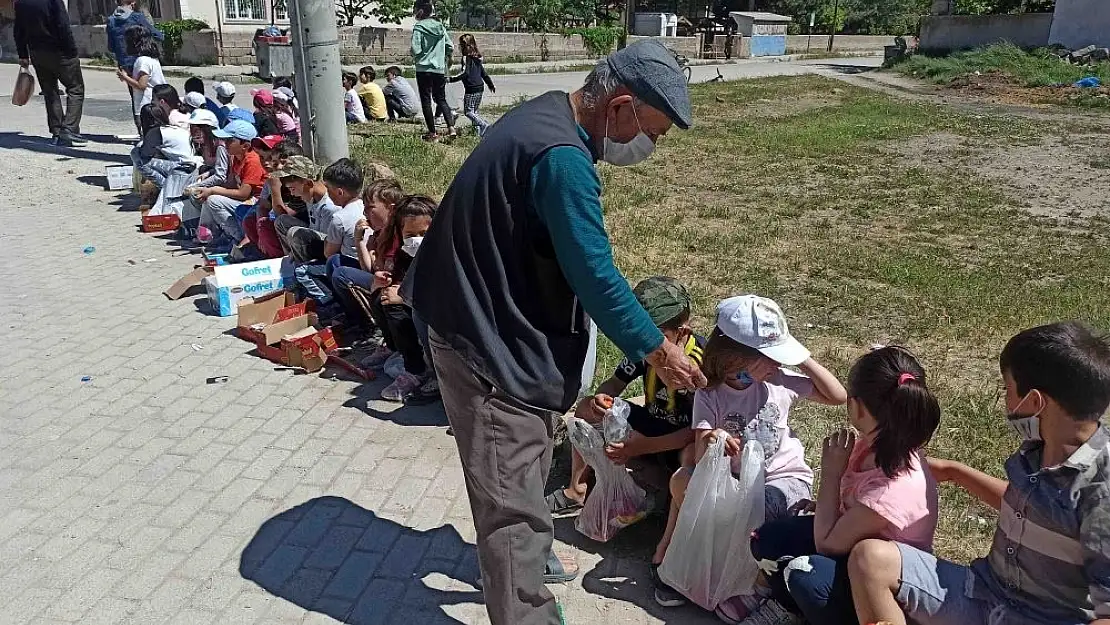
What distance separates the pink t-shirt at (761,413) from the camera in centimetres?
298

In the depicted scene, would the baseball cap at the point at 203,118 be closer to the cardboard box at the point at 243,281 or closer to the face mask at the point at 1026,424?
the cardboard box at the point at 243,281

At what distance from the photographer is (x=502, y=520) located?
2.56m

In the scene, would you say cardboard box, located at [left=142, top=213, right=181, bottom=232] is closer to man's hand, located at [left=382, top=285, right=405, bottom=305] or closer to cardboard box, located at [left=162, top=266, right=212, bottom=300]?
cardboard box, located at [left=162, top=266, right=212, bottom=300]

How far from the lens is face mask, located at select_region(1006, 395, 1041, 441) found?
224cm

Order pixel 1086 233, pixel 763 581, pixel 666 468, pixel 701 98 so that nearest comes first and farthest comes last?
1. pixel 763 581
2. pixel 666 468
3. pixel 1086 233
4. pixel 701 98

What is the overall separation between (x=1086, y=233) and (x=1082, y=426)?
23.0 ft

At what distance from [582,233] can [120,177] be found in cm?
884

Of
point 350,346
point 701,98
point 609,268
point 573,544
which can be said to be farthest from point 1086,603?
point 701,98

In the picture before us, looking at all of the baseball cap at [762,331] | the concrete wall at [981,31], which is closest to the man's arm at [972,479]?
the baseball cap at [762,331]

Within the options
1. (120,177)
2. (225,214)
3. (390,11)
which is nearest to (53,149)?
(120,177)

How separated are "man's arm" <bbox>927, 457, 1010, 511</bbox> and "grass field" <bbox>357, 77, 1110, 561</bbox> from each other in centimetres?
66

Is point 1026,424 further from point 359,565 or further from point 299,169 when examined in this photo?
point 299,169

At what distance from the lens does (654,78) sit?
2.31 meters

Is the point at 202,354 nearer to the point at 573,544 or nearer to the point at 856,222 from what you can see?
the point at 573,544
